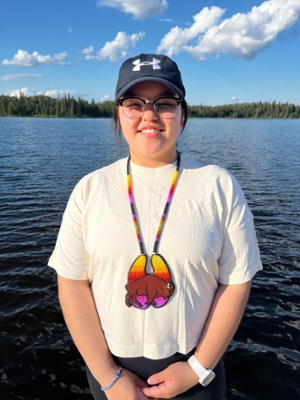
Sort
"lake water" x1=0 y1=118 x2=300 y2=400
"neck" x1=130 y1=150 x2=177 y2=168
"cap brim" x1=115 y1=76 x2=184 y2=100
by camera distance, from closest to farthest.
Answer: "cap brim" x1=115 y1=76 x2=184 y2=100
"neck" x1=130 y1=150 x2=177 y2=168
"lake water" x1=0 y1=118 x2=300 y2=400

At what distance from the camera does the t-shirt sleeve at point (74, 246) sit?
2066 millimetres

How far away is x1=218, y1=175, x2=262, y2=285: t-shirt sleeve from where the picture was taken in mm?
1998

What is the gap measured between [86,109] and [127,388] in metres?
179

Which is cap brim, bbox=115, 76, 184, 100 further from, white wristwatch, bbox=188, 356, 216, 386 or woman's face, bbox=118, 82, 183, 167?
white wristwatch, bbox=188, 356, 216, 386

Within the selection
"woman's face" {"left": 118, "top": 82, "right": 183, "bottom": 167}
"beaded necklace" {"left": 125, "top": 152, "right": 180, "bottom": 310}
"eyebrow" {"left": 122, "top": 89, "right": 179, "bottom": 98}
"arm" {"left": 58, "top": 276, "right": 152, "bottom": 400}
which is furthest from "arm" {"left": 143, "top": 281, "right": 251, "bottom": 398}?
"eyebrow" {"left": 122, "top": 89, "right": 179, "bottom": 98}

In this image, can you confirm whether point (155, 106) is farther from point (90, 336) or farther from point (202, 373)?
point (202, 373)

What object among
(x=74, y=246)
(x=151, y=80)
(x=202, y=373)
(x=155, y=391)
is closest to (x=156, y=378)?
(x=155, y=391)

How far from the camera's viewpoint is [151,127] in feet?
6.56

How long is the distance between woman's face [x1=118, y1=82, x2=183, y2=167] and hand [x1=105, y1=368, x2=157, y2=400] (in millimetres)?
1455

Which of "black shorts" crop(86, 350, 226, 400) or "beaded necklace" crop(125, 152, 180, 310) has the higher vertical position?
"beaded necklace" crop(125, 152, 180, 310)

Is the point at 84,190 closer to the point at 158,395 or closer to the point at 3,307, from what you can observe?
the point at 158,395

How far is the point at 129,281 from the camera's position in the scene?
77.1 inches

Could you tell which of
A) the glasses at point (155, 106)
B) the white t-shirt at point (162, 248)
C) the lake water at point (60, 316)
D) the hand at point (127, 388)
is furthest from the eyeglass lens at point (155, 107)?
the hand at point (127, 388)

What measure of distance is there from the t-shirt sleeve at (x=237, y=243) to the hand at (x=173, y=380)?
620 millimetres
